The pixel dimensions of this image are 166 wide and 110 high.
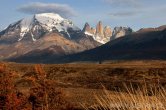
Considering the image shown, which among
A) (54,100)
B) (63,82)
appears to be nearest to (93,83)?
(63,82)

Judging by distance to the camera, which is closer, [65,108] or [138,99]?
[138,99]

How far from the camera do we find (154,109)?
6000mm

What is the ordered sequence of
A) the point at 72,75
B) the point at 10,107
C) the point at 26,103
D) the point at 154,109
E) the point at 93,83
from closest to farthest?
1. the point at 154,109
2. the point at 10,107
3. the point at 26,103
4. the point at 93,83
5. the point at 72,75

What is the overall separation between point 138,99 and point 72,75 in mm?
75813

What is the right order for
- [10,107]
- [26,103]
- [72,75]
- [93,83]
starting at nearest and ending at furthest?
1. [10,107]
2. [26,103]
3. [93,83]
4. [72,75]

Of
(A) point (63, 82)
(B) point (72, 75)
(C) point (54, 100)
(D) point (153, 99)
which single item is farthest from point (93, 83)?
(D) point (153, 99)

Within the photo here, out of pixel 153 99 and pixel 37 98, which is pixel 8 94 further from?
pixel 153 99

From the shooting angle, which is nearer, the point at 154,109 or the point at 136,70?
the point at 154,109

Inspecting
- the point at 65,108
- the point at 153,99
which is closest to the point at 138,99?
the point at 153,99

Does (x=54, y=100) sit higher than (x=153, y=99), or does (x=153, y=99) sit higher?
(x=153, y=99)

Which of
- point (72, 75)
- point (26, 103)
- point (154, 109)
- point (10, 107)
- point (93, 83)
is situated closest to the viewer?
point (154, 109)

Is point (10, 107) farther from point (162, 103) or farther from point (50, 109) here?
point (162, 103)

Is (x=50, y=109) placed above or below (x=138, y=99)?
below

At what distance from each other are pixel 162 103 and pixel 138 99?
1.05ft
